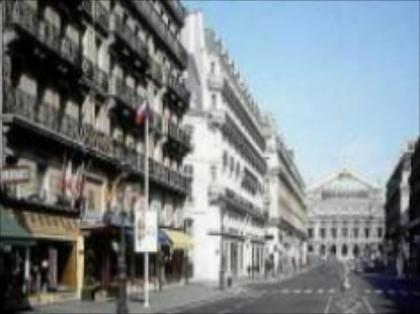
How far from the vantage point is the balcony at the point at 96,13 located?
154 feet

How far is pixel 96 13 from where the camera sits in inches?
1946

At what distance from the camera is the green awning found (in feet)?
108

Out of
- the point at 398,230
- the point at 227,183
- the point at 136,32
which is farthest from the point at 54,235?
the point at 398,230

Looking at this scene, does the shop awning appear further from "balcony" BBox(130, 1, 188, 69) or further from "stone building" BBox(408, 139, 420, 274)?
"stone building" BBox(408, 139, 420, 274)

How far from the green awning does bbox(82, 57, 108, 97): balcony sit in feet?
42.5

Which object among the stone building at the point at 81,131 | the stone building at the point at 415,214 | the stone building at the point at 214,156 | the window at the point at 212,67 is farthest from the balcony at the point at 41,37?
the stone building at the point at 415,214

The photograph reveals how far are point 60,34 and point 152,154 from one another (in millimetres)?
20529

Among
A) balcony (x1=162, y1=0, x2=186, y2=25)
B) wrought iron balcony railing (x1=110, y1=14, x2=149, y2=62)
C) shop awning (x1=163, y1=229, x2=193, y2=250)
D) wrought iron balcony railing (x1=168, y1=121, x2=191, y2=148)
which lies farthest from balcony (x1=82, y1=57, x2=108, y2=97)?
balcony (x1=162, y1=0, x2=186, y2=25)

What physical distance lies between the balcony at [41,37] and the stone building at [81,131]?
0.05 m

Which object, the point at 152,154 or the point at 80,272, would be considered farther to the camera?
the point at 152,154

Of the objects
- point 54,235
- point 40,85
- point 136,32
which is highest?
point 136,32

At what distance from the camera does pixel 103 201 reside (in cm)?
5156

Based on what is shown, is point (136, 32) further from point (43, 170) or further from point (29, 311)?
point (29, 311)

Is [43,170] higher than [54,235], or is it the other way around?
[43,170]
